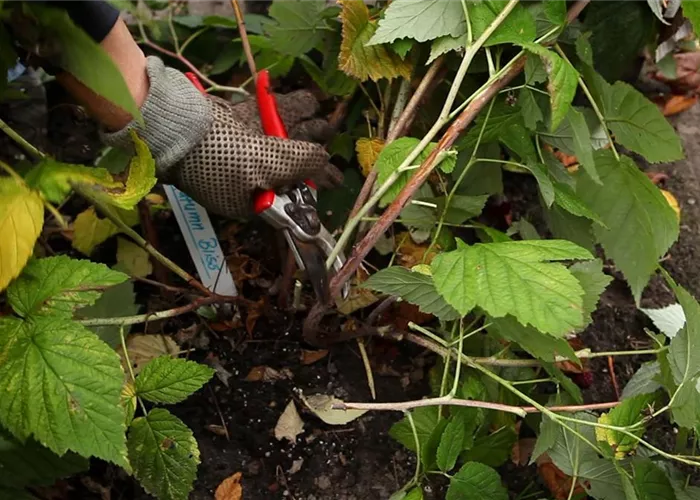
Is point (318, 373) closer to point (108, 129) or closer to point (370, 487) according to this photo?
point (370, 487)

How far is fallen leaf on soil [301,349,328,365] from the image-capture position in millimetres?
1117

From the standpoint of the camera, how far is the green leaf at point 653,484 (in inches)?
31.7

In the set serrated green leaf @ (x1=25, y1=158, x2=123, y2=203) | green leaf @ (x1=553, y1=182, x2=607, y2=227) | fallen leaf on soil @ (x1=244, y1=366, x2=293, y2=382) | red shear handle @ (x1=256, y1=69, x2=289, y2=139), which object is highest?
serrated green leaf @ (x1=25, y1=158, x2=123, y2=203)

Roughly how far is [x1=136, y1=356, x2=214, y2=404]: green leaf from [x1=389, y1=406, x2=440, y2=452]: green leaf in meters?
0.27

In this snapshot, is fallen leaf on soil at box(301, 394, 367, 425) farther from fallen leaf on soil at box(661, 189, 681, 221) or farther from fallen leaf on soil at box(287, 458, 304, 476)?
fallen leaf on soil at box(661, 189, 681, 221)

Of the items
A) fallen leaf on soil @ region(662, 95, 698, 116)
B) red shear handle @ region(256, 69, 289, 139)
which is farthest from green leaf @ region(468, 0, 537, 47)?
fallen leaf on soil @ region(662, 95, 698, 116)

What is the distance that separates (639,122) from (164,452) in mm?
825

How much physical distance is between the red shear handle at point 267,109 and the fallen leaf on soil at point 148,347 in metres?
0.38

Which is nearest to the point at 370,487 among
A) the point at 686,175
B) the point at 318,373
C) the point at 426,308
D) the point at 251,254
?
the point at 318,373

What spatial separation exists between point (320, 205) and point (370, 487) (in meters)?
0.50

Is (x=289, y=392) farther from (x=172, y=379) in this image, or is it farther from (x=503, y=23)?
(x=503, y=23)

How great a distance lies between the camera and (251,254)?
124 cm

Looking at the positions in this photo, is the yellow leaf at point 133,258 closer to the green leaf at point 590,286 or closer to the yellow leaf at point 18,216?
the yellow leaf at point 18,216

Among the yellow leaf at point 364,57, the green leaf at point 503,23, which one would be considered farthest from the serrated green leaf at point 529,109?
the yellow leaf at point 364,57
